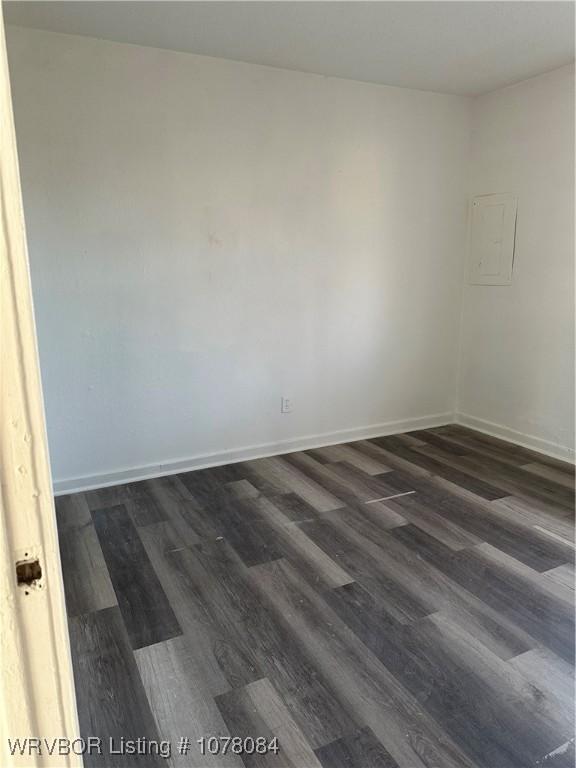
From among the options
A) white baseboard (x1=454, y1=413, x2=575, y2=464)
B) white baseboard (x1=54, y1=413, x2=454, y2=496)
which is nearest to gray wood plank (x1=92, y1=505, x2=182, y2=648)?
white baseboard (x1=54, y1=413, x2=454, y2=496)

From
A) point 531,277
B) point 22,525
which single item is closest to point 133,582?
point 22,525

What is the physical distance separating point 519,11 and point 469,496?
2523 mm

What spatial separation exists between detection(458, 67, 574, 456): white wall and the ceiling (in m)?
0.36

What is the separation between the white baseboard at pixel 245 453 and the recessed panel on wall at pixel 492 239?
1.21 meters

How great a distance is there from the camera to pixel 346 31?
106 inches

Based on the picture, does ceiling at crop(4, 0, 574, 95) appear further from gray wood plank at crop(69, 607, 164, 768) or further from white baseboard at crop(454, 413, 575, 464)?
gray wood plank at crop(69, 607, 164, 768)

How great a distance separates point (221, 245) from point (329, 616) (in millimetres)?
2263

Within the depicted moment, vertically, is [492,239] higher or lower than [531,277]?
higher

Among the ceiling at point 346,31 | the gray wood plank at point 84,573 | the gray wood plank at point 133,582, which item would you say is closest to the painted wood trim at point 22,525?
the gray wood plank at point 133,582

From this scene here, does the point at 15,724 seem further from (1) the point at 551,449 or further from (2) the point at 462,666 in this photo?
(1) the point at 551,449

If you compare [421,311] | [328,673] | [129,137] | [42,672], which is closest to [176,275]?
[129,137]

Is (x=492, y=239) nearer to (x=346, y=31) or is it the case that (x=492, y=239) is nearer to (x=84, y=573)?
(x=346, y=31)

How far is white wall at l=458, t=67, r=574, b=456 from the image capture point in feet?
11.4

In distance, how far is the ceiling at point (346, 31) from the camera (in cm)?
244
